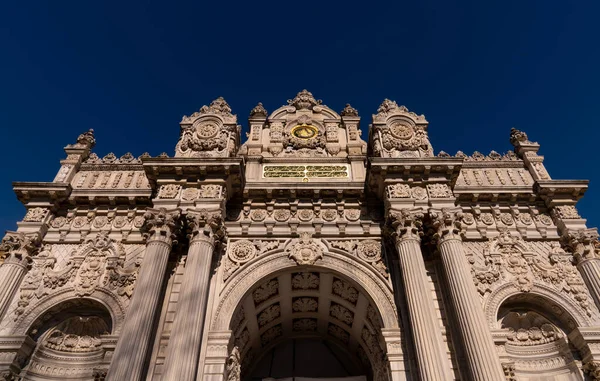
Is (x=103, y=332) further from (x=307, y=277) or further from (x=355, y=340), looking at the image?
(x=355, y=340)

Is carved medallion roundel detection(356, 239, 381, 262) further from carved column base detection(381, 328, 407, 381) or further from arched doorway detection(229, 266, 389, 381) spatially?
carved column base detection(381, 328, 407, 381)

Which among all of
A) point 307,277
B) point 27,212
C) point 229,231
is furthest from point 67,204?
point 307,277

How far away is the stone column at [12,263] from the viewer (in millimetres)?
13984

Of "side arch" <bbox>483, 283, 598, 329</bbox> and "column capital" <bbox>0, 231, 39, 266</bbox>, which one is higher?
"column capital" <bbox>0, 231, 39, 266</bbox>

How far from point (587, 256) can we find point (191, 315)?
14.0 meters

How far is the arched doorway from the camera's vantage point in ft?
49.5

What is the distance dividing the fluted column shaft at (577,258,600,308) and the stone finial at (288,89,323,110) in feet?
44.2

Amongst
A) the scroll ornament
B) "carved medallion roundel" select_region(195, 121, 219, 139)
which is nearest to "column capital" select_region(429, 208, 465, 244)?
the scroll ornament

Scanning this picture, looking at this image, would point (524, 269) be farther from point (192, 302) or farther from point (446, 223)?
point (192, 302)

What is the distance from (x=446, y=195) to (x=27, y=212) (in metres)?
16.4

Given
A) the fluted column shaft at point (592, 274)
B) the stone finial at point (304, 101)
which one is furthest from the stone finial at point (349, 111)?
the fluted column shaft at point (592, 274)

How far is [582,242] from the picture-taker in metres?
15.1

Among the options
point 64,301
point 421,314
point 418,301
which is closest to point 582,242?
point 418,301

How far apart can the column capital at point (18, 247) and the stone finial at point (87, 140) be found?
5533 mm
